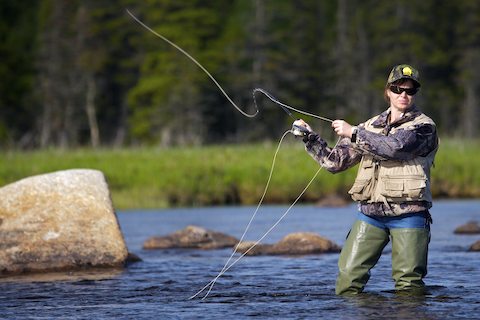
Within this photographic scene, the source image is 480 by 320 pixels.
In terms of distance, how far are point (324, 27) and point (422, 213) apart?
53372 millimetres

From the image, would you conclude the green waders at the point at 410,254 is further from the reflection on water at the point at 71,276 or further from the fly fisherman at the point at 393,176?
the reflection on water at the point at 71,276

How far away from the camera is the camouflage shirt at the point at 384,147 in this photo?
23.3ft

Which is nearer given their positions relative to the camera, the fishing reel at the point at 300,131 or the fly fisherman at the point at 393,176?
the fly fisherman at the point at 393,176

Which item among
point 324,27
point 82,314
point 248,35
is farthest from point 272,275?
point 324,27

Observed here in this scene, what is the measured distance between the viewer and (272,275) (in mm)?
9836

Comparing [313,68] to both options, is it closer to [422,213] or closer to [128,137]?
[128,137]

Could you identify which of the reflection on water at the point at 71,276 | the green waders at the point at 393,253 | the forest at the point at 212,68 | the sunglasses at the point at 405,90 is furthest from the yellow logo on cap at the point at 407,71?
the forest at the point at 212,68

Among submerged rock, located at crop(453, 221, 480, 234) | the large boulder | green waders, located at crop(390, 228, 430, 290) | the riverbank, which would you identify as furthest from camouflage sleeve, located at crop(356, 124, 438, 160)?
the riverbank

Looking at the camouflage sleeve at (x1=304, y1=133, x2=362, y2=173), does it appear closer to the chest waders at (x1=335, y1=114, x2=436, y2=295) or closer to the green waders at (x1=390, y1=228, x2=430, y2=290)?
the chest waders at (x1=335, y1=114, x2=436, y2=295)

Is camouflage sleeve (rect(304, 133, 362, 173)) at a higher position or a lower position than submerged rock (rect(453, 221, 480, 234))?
higher

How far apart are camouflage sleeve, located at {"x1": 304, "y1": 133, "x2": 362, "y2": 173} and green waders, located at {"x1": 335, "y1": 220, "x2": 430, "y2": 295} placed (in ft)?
1.38

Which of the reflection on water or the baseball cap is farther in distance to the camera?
the reflection on water

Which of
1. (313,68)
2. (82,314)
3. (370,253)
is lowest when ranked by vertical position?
(82,314)

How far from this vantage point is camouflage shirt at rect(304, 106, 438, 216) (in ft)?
23.3
